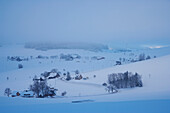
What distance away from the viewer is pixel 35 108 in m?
2.87

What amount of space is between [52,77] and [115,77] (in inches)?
317

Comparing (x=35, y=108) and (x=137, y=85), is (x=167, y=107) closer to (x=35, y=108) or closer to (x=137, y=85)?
(x=35, y=108)

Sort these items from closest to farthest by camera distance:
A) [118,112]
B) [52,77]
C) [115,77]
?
[118,112]
[115,77]
[52,77]

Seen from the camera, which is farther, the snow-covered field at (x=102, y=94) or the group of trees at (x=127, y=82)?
the group of trees at (x=127, y=82)

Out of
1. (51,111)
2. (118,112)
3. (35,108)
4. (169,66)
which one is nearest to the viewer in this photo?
(118,112)

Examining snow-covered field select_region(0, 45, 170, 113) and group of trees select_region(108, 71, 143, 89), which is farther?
group of trees select_region(108, 71, 143, 89)

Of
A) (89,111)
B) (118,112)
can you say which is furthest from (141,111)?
(89,111)

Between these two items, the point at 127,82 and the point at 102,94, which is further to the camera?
the point at 127,82

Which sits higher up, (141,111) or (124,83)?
(141,111)

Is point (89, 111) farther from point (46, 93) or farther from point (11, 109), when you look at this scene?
point (46, 93)

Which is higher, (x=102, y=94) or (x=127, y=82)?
(x=127, y=82)

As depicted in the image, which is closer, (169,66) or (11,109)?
(11,109)

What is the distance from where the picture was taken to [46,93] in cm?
859

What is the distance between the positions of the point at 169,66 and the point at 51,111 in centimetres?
1325
